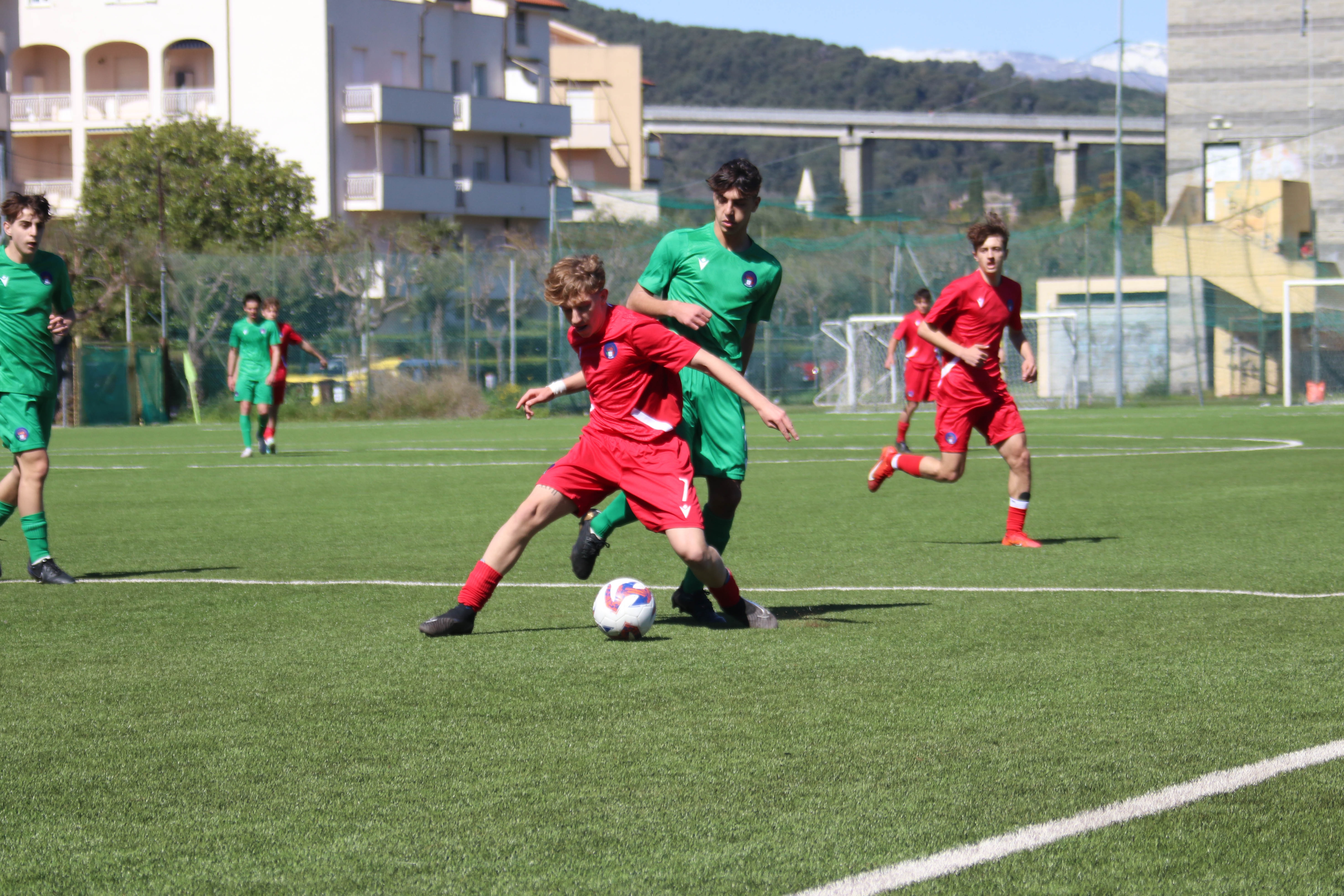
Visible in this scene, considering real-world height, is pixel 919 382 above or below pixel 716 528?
above

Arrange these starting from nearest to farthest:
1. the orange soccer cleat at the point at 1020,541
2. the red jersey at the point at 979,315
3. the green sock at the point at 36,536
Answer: the green sock at the point at 36,536, the orange soccer cleat at the point at 1020,541, the red jersey at the point at 979,315

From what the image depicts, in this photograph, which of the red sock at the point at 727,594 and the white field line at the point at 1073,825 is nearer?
the white field line at the point at 1073,825

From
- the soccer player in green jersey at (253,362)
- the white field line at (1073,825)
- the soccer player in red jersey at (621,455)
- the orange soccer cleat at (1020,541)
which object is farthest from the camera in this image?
the soccer player in green jersey at (253,362)

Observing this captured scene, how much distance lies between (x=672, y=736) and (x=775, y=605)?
2.76 meters

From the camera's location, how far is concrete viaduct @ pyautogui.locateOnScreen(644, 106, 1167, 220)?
4141 inches

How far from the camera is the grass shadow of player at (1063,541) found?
389 inches

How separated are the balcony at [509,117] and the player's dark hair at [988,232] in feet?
178

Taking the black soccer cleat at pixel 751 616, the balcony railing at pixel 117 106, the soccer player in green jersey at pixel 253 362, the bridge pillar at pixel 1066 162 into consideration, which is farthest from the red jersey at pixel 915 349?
the bridge pillar at pixel 1066 162

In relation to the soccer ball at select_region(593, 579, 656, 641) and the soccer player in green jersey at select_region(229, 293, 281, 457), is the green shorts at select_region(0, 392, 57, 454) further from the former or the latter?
the soccer player in green jersey at select_region(229, 293, 281, 457)

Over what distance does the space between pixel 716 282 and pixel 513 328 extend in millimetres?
28163

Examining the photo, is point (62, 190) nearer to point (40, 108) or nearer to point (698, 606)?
point (40, 108)

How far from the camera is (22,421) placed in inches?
324

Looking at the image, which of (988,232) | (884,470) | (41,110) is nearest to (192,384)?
(884,470)

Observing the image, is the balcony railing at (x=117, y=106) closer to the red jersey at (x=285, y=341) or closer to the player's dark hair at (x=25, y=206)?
the red jersey at (x=285, y=341)
